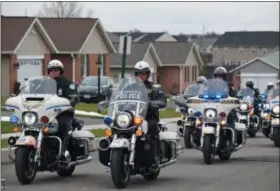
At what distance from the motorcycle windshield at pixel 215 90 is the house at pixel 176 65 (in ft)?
174

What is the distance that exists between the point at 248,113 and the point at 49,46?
26.4m

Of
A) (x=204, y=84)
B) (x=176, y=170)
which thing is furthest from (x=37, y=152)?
(x=204, y=84)

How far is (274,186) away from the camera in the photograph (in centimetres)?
1178

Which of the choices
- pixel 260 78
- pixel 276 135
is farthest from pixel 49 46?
pixel 260 78

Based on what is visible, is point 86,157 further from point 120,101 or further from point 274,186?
point 274,186

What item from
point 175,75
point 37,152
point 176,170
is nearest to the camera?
point 37,152

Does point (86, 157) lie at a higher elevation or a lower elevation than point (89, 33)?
lower

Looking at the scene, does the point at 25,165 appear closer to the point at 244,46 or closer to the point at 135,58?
the point at 135,58

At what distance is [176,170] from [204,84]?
9.07 feet

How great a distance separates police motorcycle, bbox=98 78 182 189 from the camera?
1085 cm

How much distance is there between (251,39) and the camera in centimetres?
11769

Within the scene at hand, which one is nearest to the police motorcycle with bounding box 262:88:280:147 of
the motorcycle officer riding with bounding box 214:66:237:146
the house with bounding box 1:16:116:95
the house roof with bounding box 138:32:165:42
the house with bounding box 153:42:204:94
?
the motorcycle officer riding with bounding box 214:66:237:146

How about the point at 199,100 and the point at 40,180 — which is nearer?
the point at 40,180

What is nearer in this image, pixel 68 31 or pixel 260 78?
pixel 68 31
